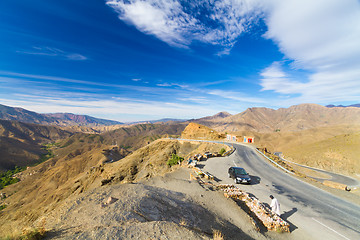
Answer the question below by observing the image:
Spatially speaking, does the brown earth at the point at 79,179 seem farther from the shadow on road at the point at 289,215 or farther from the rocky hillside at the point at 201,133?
the shadow on road at the point at 289,215

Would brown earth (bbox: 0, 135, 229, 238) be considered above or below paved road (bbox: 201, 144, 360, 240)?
below

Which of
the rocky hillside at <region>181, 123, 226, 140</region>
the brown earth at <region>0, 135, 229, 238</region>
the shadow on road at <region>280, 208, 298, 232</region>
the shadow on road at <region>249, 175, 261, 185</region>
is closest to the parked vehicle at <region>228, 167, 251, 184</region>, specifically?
the shadow on road at <region>249, 175, 261, 185</region>

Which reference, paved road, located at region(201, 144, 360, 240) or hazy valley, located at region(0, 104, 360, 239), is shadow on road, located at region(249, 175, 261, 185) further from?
hazy valley, located at region(0, 104, 360, 239)

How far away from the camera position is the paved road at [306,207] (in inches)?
365

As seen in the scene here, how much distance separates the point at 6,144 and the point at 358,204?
192 m

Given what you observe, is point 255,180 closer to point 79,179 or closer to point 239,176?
point 239,176

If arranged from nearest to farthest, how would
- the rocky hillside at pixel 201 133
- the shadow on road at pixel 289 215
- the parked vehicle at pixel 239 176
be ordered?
the shadow on road at pixel 289 215 < the parked vehicle at pixel 239 176 < the rocky hillside at pixel 201 133

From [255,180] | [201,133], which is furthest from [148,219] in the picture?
[201,133]

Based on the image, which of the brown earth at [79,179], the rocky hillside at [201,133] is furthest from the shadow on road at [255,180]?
the rocky hillside at [201,133]

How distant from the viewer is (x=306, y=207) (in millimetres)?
12078

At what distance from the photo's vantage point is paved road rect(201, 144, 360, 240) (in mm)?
9281

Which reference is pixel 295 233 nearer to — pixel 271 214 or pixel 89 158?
pixel 271 214

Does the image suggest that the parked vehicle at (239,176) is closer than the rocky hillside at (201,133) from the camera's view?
Yes

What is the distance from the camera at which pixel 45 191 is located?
4944cm
